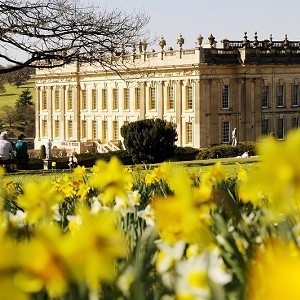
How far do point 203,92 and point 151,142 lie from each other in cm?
2180

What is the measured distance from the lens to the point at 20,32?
19.0 meters

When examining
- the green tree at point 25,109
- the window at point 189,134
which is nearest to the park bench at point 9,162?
the window at point 189,134

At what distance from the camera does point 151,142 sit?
43.8 m

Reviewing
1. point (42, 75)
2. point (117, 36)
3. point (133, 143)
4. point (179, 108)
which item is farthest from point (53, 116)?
point (117, 36)

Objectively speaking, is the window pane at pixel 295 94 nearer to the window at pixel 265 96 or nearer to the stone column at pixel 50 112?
the window at pixel 265 96

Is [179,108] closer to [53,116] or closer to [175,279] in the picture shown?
[53,116]

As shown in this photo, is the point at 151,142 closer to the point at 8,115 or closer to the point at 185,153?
the point at 185,153

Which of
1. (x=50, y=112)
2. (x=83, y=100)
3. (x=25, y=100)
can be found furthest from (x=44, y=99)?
(x=25, y=100)

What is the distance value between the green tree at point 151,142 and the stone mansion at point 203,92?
667 inches

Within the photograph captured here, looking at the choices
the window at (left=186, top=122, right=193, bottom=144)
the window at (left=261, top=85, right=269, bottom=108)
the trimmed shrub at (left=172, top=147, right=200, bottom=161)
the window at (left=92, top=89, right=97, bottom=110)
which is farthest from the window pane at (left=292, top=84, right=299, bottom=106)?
the trimmed shrub at (left=172, top=147, right=200, bottom=161)

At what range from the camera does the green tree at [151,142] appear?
43875 millimetres

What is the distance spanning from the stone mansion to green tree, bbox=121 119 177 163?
16945 mm

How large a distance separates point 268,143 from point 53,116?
77631mm

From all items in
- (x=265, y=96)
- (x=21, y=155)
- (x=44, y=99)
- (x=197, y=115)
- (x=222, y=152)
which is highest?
(x=44, y=99)
